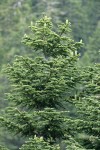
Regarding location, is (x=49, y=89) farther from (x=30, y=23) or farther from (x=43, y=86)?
(x=30, y=23)

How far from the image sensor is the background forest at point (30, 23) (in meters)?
54.0

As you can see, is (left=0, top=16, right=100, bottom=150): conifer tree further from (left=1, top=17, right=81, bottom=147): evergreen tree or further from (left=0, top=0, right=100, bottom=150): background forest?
(left=0, top=0, right=100, bottom=150): background forest

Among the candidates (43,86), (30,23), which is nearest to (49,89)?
(43,86)

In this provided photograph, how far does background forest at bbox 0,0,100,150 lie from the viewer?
5398cm

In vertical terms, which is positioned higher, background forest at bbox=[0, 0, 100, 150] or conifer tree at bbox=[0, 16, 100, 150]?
background forest at bbox=[0, 0, 100, 150]

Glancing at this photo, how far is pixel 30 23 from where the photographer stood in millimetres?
66875

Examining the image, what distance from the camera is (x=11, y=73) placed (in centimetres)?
1244

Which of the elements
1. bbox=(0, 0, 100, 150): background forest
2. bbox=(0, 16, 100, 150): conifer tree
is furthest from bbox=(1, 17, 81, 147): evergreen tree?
bbox=(0, 0, 100, 150): background forest

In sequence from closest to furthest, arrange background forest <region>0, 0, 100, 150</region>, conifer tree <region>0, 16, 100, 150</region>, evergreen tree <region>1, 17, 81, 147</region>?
conifer tree <region>0, 16, 100, 150</region> < evergreen tree <region>1, 17, 81, 147</region> < background forest <region>0, 0, 100, 150</region>

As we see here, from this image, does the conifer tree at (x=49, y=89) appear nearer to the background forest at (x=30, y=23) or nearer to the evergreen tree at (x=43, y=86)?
the evergreen tree at (x=43, y=86)

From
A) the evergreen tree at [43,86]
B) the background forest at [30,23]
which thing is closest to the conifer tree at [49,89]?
the evergreen tree at [43,86]

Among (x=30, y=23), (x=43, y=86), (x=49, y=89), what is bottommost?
(x=49, y=89)

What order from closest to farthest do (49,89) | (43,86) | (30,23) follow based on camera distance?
(49,89) < (43,86) < (30,23)

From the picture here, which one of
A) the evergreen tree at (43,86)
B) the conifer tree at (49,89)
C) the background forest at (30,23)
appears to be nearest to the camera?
the conifer tree at (49,89)
